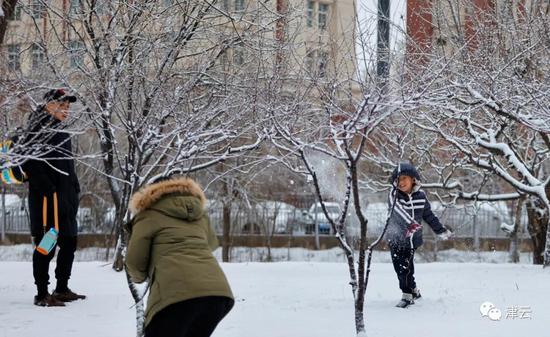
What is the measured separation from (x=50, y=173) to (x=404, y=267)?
3523mm

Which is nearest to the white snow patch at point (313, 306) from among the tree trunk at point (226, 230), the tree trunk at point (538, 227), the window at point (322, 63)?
the window at point (322, 63)

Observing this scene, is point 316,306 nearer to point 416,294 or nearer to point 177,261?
point 416,294

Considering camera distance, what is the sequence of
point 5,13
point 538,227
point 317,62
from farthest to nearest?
point 538,227 < point 317,62 < point 5,13

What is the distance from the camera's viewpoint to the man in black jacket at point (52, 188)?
7891mm

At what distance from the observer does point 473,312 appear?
25.0 ft

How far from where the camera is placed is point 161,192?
199 inches

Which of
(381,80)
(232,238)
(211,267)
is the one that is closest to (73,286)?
(381,80)

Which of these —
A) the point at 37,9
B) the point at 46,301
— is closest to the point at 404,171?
the point at 46,301

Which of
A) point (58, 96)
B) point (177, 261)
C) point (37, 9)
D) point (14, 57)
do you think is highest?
point (37, 9)

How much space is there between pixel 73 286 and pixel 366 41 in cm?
431

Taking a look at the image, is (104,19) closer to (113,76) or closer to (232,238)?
(113,76)

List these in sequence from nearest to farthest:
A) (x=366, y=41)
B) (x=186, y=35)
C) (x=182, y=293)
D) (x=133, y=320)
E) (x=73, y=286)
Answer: (x=182, y=293) → (x=133, y=320) → (x=366, y=41) → (x=186, y=35) → (x=73, y=286)

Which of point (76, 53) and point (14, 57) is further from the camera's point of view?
point (14, 57)
